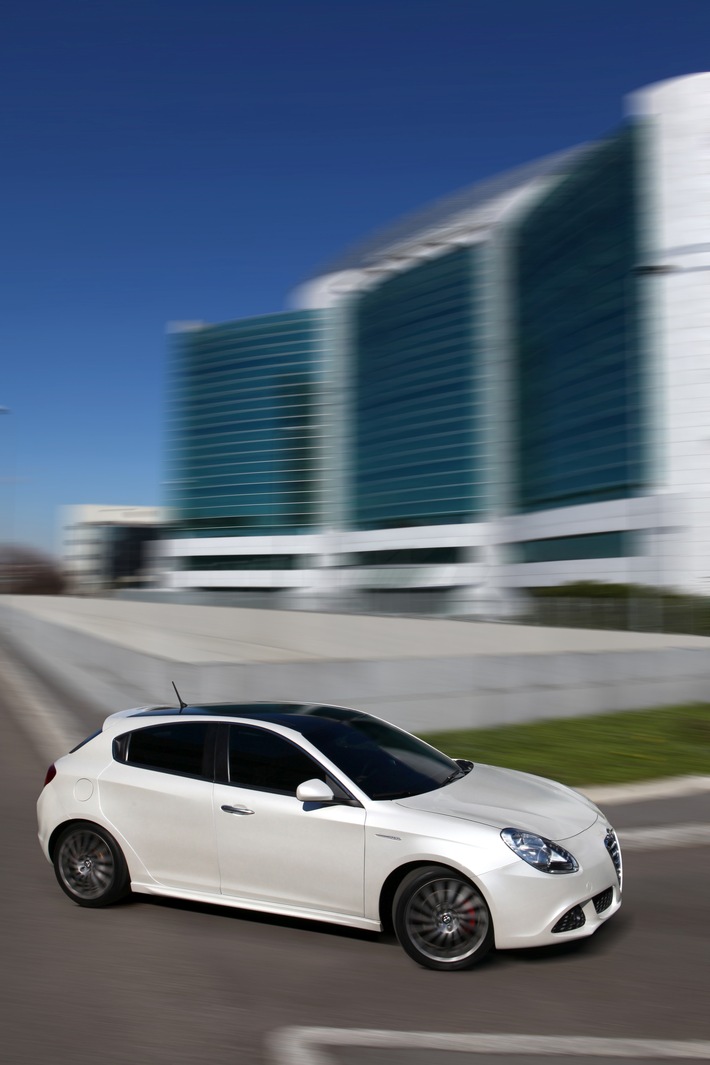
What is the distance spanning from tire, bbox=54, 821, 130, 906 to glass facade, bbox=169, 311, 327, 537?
88338 mm

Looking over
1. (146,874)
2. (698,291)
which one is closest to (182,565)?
(698,291)

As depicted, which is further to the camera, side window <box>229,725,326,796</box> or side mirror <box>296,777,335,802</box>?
side window <box>229,725,326,796</box>

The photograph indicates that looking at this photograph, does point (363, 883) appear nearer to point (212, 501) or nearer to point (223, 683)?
point (223, 683)

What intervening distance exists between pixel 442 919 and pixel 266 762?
1354mm

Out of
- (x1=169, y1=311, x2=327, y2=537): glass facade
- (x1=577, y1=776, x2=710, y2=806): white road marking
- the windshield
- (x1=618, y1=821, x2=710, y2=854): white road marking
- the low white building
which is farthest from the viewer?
the low white building

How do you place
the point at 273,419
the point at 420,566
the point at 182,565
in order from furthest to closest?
the point at 182,565, the point at 273,419, the point at 420,566

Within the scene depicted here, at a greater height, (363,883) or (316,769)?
(316,769)

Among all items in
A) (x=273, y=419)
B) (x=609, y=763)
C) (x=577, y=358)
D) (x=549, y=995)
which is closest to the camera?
(x=549, y=995)

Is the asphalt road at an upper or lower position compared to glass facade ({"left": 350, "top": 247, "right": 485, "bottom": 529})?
lower

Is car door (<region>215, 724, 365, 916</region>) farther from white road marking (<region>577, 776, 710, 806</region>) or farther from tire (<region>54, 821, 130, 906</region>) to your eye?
white road marking (<region>577, 776, 710, 806</region>)

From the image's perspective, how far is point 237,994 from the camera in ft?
15.8

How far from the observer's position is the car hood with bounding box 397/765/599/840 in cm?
529

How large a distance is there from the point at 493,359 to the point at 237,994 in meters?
70.7

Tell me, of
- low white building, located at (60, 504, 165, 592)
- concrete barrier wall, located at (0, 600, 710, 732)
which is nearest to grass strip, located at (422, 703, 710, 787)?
concrete barrier wall, located at (0, 600, 710, 732)
